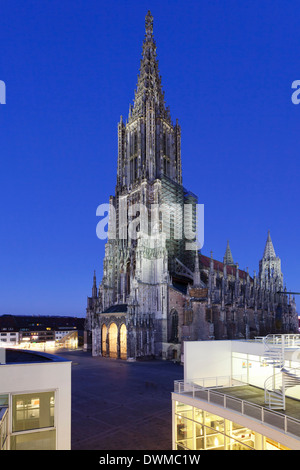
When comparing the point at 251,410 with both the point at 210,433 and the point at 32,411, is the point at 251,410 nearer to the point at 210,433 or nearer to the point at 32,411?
the point at 210,433

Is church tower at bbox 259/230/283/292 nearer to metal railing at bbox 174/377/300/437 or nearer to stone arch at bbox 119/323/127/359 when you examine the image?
stone arch at bbox 119/323/127/359

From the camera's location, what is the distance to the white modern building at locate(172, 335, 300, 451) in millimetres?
12211

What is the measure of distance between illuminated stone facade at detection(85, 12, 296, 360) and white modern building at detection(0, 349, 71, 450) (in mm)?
36361

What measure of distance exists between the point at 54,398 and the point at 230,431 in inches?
283

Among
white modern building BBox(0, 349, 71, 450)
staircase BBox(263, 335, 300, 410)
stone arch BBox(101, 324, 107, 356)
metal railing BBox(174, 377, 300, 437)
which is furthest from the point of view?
stone arch BBox(101, 324, 107, 356)

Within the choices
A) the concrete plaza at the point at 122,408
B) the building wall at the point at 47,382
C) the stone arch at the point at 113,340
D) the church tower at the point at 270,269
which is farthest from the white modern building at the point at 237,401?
the church tower at the point at 270,269

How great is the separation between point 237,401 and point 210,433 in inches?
72.0

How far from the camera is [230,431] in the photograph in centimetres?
1358

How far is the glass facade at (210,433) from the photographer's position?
12462 mm

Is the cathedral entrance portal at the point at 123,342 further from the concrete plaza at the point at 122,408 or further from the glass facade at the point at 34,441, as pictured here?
the glass facade at the point at 34,441

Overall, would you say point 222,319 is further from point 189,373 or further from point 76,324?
point 76,324

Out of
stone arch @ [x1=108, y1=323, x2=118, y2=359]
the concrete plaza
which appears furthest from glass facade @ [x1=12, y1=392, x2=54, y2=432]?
stone arch @ [x1=108, y1=323, x2=118, y2=359]

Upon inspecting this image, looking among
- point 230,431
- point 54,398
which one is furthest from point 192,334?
point 54,398

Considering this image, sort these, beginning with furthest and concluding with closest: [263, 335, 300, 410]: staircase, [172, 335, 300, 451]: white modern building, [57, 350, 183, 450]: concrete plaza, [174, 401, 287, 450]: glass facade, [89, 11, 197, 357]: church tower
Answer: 1. [89, 11, 197, 357]: church tower
2. [57, 350, 183, 450]: concrete plaza
3. [263, 335, 300, 410]: staircase
4. [174, 401, 287, 450]: glass facade
5. [172, 335, 300, 451]: white modern building
